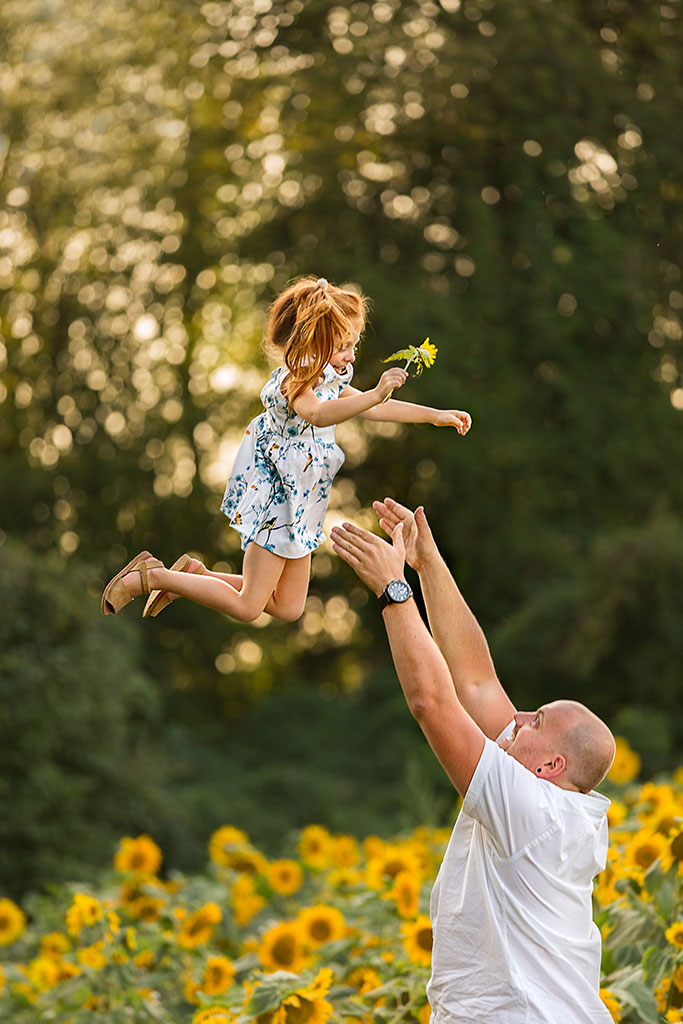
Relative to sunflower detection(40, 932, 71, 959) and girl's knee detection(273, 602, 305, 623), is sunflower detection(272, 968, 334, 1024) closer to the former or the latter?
girl's knee detection(273, 602, 305, 623)

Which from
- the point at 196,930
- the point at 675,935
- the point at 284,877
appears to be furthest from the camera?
the point at 284,877

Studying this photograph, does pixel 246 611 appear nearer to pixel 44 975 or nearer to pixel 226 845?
pixel 44 975

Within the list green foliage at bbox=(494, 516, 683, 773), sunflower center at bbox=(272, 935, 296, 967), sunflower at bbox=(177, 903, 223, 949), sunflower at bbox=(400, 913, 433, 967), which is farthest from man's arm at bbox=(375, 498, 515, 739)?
green foliage at bbox=(494, 516, 683, 773)

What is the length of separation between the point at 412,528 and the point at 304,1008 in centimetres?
98

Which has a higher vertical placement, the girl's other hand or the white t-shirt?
the girl's other hand

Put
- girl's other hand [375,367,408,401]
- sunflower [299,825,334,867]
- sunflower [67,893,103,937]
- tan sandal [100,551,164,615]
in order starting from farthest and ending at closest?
sunflower [299,825,334,867]
sunflower [67,893,103,937]
tan sandal [100,551,164,615]
girl's other hand [375,367,408,401]

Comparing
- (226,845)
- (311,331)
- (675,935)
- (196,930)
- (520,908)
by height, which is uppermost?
(311,331)

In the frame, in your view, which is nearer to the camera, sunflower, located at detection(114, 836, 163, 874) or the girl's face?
the girl's face

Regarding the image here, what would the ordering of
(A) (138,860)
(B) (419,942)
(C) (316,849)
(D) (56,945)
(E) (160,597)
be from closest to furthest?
(E) (160,597), (B) (419,942), (D) (56,945), (A) (138,860), (C) (316,849)

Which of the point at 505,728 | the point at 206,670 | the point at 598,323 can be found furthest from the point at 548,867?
the point at 206,670

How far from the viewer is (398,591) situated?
6.63 feet

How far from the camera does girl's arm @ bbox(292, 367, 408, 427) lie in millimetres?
1925

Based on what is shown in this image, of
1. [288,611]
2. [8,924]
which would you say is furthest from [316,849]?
[288,611]

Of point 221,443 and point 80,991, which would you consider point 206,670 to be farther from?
point 80,991
